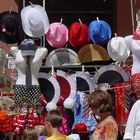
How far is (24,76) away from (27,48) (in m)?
0.37

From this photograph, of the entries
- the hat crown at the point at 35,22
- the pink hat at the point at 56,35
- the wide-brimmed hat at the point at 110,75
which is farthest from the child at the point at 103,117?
the pink hat at the point at 56,35

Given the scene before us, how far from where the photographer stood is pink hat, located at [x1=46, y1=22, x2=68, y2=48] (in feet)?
22.3

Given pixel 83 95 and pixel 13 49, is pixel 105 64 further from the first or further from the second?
pixel 13 49

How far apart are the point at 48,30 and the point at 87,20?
4.75 feet

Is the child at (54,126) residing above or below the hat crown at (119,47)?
below

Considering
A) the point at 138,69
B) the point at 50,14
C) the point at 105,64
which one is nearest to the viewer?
the point at 138,69

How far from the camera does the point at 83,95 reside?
20.9 feet

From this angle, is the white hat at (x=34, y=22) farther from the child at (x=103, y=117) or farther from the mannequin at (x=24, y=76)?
the child at (x=103, y=117)

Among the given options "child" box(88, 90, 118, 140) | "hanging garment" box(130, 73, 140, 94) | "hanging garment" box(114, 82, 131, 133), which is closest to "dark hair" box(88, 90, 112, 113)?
"child" box(88, 90, 118, 140)

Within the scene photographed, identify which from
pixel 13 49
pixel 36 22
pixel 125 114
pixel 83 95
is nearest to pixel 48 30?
pixel 36 22

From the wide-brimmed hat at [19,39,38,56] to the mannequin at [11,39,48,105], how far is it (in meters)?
0.05

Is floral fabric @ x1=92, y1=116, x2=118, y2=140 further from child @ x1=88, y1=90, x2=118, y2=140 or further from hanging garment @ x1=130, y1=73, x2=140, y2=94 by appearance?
hanging garment @ x1=130, y1=73, x2=140, y2=94

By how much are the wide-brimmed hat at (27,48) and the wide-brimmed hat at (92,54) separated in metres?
0.86

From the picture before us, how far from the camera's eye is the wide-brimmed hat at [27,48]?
6.26 meters
